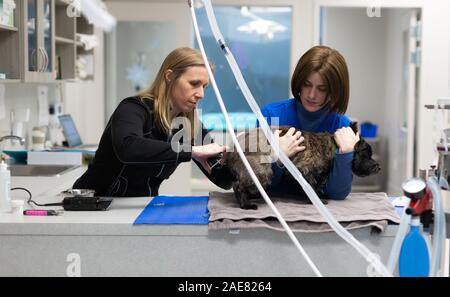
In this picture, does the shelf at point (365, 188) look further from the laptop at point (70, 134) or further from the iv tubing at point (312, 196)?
the iv tubing at point (312, 196)

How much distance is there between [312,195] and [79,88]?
3446 mm

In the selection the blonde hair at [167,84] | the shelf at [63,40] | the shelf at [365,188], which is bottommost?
the shelf at [365,188]

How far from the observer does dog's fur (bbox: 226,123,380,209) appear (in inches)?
66.3

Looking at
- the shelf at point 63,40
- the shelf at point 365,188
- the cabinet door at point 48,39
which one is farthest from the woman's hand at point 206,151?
A: the shelf at point 365,188

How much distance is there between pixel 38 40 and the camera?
302cm

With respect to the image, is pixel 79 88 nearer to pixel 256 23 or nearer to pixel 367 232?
pixel 256 23

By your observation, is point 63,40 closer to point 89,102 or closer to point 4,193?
point 89,102

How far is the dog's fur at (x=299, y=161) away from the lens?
1.68m

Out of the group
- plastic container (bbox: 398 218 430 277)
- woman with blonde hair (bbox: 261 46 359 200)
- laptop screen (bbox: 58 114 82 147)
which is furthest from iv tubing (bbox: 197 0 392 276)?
laptop screen (bbox: 58 114 82 147)

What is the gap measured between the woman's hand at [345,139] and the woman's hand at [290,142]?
0.11 metres

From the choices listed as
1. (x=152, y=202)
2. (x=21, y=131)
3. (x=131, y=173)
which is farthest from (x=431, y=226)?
(x=21, y=131)

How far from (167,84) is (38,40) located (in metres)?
1.40

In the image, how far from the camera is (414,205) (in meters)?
1.30

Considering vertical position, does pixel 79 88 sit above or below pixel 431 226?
above
